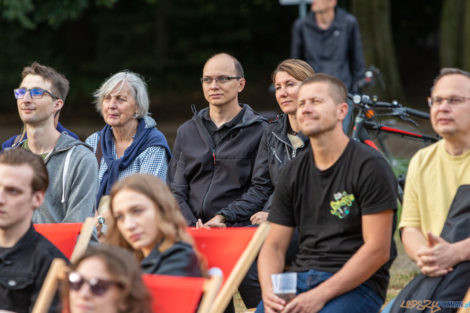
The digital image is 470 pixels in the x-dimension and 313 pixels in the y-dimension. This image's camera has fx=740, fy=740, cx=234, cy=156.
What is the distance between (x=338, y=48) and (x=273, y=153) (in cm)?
467

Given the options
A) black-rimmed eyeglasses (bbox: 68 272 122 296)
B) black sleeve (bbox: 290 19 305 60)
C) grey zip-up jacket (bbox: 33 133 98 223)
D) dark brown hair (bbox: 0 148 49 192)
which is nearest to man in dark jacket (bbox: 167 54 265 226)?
grey zip-up jacket (bbox: 33 133 98 223)

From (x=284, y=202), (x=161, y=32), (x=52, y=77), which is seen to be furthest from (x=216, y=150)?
(x=161, y=32)

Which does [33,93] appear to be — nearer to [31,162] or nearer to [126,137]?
[126,137]

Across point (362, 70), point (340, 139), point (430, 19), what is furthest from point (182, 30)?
point (340, 139)

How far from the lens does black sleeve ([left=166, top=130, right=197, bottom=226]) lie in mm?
5289

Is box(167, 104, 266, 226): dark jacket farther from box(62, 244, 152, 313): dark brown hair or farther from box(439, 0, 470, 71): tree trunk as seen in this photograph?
box(439, 0, 470, 71): tree trunk

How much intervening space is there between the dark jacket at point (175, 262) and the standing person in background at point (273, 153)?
1561 millimetres

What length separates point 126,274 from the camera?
291 cm

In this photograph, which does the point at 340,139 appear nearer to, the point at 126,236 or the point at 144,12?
the point at 126,236

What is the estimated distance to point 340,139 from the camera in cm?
392

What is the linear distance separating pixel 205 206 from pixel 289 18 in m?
21.7

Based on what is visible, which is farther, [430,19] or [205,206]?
[430,19]

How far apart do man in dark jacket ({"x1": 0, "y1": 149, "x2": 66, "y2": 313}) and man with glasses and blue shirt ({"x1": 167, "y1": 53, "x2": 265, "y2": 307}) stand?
1718mm

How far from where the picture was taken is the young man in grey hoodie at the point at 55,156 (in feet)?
15.7
